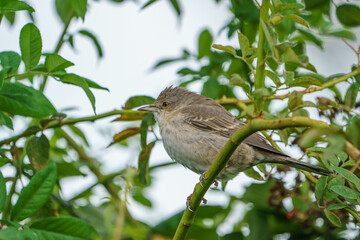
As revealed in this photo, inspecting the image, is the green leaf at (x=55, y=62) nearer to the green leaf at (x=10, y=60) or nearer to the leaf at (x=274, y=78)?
the green leaf at (x=10, y=60)

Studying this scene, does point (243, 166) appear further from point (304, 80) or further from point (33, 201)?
point (33, 201)

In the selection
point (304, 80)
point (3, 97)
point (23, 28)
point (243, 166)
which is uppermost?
point (23, 28)

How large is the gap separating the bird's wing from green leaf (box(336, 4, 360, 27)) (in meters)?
1.05

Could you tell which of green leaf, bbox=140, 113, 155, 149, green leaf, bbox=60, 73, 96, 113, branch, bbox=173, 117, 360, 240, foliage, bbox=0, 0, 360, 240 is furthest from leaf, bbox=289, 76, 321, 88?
green leaf, bbox=140, 113, 155, 149

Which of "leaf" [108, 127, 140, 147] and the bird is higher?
"leaf" [108, 127, 140, 147]

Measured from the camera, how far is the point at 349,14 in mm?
3605

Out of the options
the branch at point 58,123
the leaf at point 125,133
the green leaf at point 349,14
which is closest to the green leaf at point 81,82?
the branch at point 58,123

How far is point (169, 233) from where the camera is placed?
371 centimetres

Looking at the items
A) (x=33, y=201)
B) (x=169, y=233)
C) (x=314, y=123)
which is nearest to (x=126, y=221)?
(x=169, y=233)

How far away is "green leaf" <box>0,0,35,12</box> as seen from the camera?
277cm

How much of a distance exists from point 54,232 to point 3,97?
725 millimetres

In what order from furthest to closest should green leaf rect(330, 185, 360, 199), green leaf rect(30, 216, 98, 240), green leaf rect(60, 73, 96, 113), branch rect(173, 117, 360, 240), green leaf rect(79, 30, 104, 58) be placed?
green leaf rect(79, 30, 104, 58), green leaf rect(60, 73, 96, 113), green leaf rect(330, 185, 360, 199), green leaf rect(30, 216, 98, 240), branch rect(173, 117, 360, 240)

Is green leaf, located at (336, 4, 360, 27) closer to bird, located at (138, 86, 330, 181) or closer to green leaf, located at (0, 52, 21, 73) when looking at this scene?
bird, located at (138, 86, 330, 181)

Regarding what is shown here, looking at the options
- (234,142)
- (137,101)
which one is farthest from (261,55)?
(234,142)
